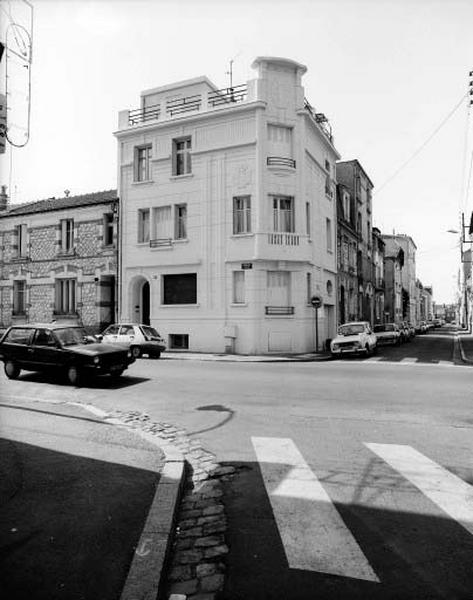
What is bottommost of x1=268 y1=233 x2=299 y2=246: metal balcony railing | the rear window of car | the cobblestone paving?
the cobblestone paving

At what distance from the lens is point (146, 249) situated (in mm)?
24656

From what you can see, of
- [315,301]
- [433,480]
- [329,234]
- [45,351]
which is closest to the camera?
[433,480]

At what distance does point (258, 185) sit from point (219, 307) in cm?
603

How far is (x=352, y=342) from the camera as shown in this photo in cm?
2080

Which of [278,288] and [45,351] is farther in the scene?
[278,288]

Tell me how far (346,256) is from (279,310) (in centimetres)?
1239

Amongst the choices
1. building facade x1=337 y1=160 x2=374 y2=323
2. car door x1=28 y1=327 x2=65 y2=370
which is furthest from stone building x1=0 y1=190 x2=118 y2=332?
building facade x1=337 y1=160 x2=374 y2=323

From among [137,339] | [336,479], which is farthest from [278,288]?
[336,479]

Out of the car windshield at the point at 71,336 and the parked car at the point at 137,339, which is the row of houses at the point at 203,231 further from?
the car windshield at the point at 71,336

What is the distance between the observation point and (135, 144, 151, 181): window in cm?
2542

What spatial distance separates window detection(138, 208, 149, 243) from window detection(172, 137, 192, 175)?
8.70 feet

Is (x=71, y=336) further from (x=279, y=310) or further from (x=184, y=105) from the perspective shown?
(x=184, y=105)

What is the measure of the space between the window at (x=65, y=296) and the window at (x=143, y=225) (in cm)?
480

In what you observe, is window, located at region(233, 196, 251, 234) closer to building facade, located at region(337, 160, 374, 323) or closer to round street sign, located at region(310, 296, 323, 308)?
round street sign, located at region(310, 296, 323, 308)
